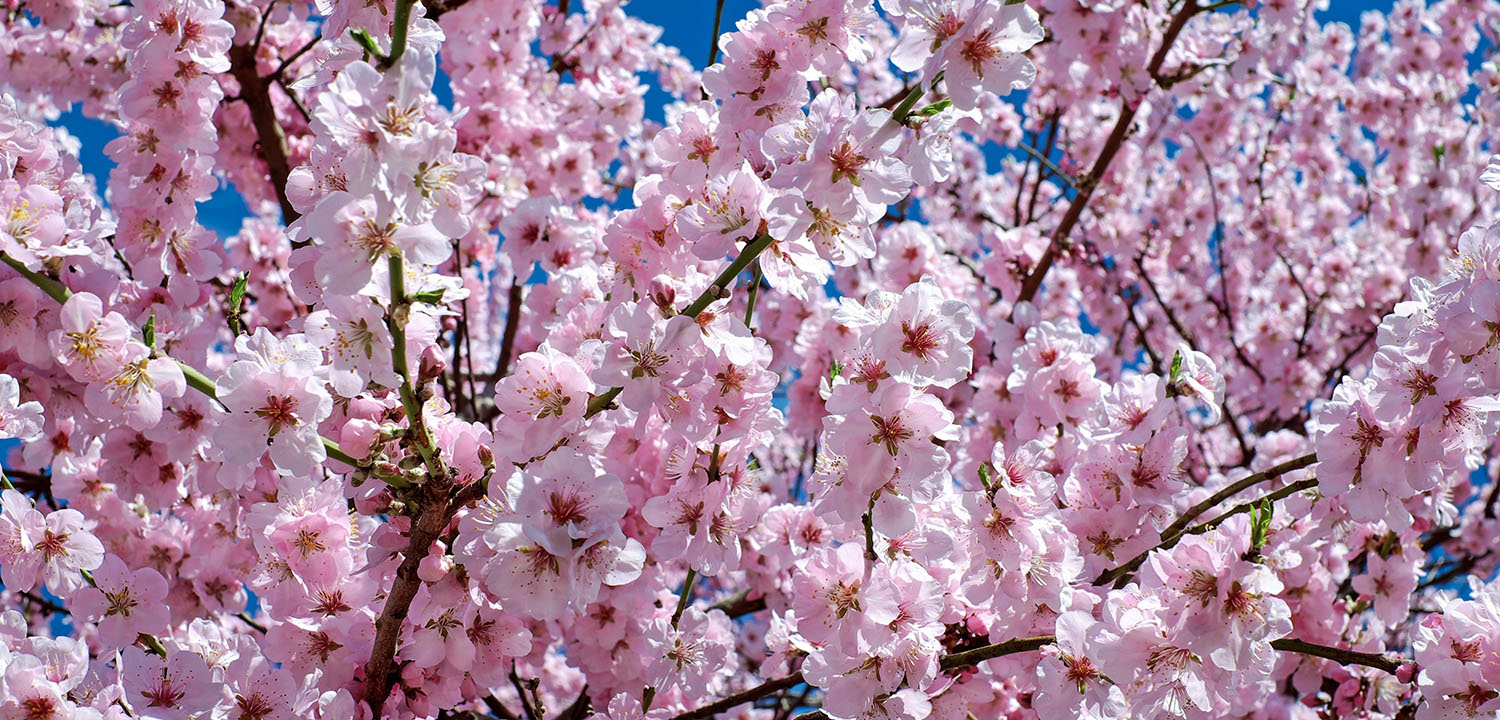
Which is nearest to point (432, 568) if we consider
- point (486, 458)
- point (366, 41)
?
point (486, 458)

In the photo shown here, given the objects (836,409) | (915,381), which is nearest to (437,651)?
(836,409)

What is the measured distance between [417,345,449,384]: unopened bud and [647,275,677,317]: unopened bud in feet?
1.47

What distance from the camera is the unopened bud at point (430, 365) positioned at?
2.03 metres

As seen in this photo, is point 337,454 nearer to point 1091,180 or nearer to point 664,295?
point 664,295

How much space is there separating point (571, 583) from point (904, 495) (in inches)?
28.0

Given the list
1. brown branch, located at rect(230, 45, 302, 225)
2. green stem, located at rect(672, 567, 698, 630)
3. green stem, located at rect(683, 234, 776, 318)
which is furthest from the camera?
brown branch, located at rect(230, 45, 302, 225)

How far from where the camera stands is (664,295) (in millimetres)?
2113

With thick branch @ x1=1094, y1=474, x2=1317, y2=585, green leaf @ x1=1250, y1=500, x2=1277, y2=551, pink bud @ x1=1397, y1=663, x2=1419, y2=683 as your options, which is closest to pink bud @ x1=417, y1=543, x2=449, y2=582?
thick branch @ x1=1094, y1=474, x2=1317, y2=585

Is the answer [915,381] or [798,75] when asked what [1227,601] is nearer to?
[915,381]

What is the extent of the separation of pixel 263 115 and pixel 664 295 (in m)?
3.10

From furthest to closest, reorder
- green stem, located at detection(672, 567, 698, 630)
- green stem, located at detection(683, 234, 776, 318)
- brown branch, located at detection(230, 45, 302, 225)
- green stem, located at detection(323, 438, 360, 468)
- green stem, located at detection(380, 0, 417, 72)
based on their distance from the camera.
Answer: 1. brown branch, located at detection(230, 45, 302, 225)
2. green stem, located at detection(672, 567, 698, 630)
3. green stem, located at detection(323, 438, 360, 468)
4. green stem, located at detection(683, 234, 776, 318)
5. green stem, located at detection(380, 0, 417, 72)

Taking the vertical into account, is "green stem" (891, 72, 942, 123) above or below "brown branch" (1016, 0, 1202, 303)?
below

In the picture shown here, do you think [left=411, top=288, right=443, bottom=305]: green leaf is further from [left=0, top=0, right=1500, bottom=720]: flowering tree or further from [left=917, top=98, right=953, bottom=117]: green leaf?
[left=917, top=98, right=953, bottom=117]: green leaf

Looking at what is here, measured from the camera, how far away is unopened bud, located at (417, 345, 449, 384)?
6.67 ft
